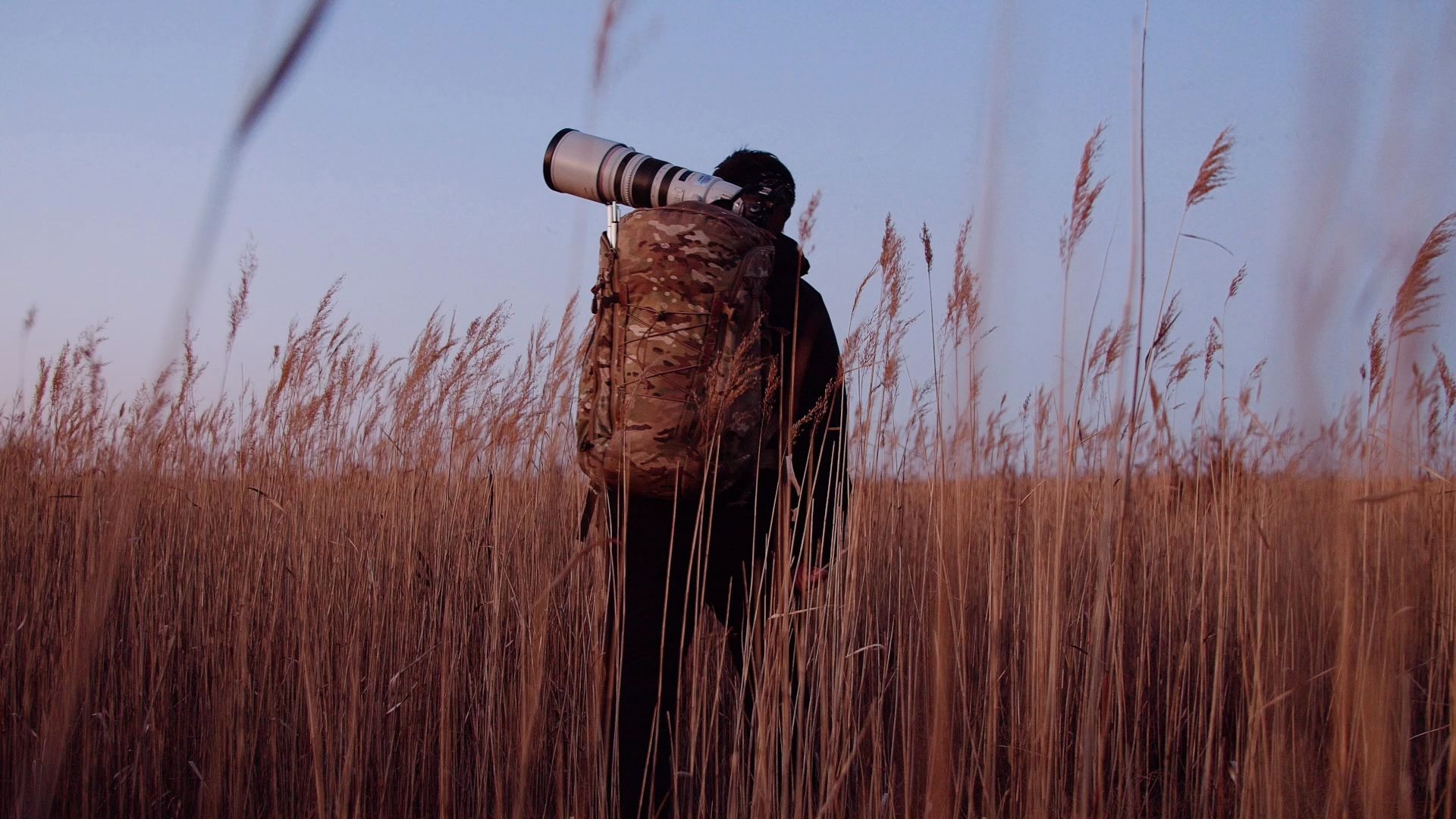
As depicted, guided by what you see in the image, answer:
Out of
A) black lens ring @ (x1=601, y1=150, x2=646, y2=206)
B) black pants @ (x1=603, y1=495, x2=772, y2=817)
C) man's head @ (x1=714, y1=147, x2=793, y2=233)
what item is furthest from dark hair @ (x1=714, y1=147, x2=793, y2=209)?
black pants @ (x1=603, y1=495, x2=772, y2=817)

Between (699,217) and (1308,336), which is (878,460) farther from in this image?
(1308,336)

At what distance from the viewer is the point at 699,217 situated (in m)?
1.60

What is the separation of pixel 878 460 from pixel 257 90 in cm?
177

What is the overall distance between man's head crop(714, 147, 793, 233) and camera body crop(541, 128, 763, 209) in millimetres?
56

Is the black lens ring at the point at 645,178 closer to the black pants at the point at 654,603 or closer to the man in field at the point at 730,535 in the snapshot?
the man in field at the point at 730,535

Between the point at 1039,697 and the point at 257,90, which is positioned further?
the point at 1039,697

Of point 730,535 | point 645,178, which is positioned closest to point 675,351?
point 730,535

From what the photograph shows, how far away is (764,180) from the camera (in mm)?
1947

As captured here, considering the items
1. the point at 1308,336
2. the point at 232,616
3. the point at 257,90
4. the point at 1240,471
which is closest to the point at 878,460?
the point at 1240,471

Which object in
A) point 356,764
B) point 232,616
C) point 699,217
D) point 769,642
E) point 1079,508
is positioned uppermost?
point 699,217

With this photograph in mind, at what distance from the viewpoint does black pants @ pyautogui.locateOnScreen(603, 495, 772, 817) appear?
1612mm

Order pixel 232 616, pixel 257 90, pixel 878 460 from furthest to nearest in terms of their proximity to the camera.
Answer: pixel 232 616 → pixel 878 460 → pixel 257 90

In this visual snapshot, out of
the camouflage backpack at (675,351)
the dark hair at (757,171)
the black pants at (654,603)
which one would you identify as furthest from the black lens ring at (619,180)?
the black pants at (654,603)

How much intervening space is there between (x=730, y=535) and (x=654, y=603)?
0.20 metres
